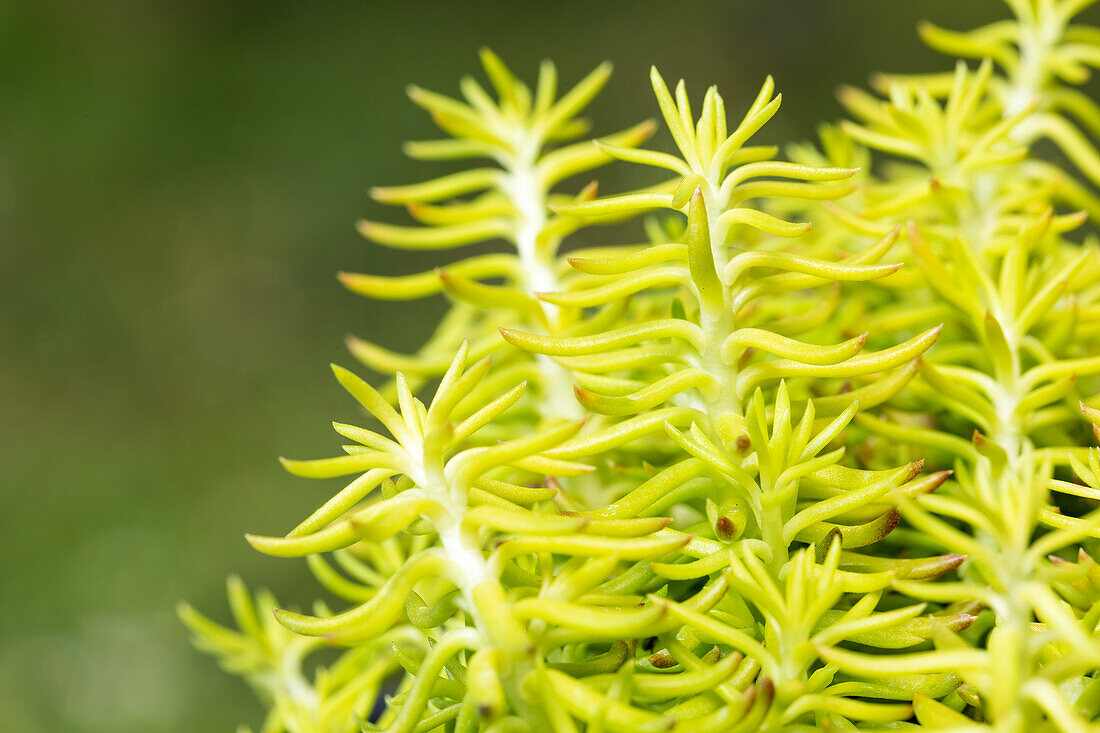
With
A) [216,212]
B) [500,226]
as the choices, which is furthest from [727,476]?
[216,212]

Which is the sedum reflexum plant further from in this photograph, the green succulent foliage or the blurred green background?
the blurred green background

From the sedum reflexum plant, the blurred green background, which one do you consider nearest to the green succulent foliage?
the sedum reflexum plant

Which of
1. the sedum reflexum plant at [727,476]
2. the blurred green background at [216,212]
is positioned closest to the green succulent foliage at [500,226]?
the sedum reflexum plant at [727,476]

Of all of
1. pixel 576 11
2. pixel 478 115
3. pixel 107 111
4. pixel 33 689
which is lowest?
pixel 33 689

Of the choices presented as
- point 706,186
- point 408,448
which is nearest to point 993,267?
point 706,186

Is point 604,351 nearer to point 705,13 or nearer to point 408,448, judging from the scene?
point 408,448

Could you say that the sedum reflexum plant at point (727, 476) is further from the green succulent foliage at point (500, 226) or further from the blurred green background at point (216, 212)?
the blurred green background at point (216, 212)

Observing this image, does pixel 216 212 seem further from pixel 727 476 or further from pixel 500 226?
pixel 727 476
